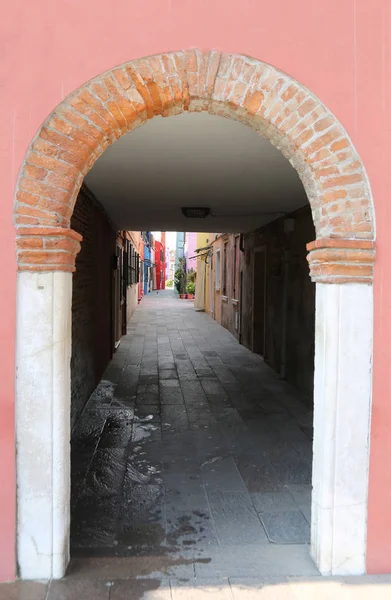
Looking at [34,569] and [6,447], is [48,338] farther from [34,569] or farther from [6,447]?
[34,569]

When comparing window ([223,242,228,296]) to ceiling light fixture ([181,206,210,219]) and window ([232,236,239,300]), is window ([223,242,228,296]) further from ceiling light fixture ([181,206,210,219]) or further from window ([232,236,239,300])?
ceiling light fixture ([181,206,210,219])

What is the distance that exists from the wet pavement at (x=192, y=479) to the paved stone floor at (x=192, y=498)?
0.01 m

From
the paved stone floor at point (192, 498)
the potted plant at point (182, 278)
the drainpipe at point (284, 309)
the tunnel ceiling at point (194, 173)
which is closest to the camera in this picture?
the paved stone floor at point (192, 498)

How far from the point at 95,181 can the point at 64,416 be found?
338 cm

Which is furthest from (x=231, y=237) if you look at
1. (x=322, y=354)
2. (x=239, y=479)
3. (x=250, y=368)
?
(x=322, y=354)

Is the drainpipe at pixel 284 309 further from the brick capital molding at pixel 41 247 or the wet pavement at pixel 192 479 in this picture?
the brick capital molding at pixel 41 247

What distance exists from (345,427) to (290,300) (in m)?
4.84

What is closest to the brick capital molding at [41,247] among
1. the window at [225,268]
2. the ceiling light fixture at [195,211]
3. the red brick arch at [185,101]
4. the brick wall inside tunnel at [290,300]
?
the red brick arch at [185,101]

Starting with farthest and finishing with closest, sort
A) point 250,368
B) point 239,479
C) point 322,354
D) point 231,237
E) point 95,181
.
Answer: point 231,237 → point 250,368 → point 95,181 → point 239,479 → point 322,354

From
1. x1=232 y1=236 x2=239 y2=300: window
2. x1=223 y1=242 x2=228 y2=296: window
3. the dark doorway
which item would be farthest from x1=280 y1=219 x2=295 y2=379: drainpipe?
x1=223 y1=242 x2=228 y2=296: window

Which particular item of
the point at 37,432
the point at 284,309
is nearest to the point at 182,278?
the point at 284,309

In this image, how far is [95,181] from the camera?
5355 millimetres

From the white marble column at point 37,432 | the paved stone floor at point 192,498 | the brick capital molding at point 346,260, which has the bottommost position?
the paved stone floor at point 192,498

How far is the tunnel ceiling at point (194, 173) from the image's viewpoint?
147 inches
